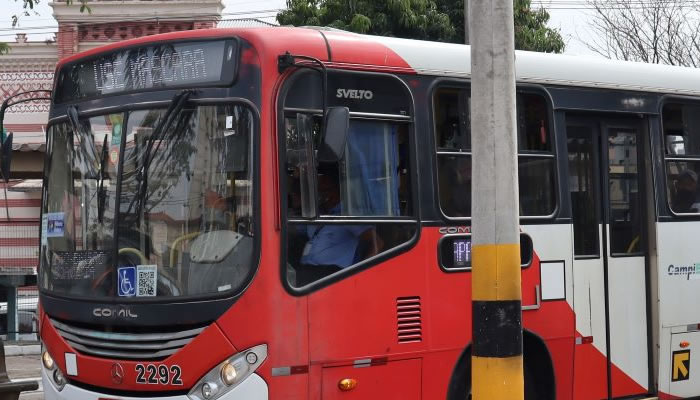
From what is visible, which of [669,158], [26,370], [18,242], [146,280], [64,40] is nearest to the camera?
[146,280]

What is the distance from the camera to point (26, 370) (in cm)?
1584

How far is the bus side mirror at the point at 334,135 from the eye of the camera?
6.91m

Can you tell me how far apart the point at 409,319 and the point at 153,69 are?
8.10ft

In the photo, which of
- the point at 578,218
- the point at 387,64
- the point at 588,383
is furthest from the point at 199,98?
the point at 588,383

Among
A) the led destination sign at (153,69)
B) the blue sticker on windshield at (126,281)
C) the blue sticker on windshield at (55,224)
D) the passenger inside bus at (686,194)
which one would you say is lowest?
the blue sticker on windshield at (126,281)

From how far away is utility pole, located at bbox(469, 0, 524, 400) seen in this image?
21.1 feet

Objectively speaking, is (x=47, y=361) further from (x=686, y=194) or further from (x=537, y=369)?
(x=686, y=194)

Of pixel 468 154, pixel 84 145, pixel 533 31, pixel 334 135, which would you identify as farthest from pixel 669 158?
pixel 533 31

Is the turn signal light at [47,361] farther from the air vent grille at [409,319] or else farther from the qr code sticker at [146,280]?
the air vent grille at [409,319]

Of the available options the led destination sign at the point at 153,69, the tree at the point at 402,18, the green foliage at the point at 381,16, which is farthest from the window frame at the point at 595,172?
the green foliage at the point at 381,16

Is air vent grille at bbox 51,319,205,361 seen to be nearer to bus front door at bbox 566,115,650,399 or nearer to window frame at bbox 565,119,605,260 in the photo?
bus front door at bbox 566,115,650,399

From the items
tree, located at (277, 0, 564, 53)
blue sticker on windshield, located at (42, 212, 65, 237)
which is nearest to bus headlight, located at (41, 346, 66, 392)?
blue sticker on windshield, located at (42, 212, 65, 237)

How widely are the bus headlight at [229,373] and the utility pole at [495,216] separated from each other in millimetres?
1389

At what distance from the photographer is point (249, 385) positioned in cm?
690
